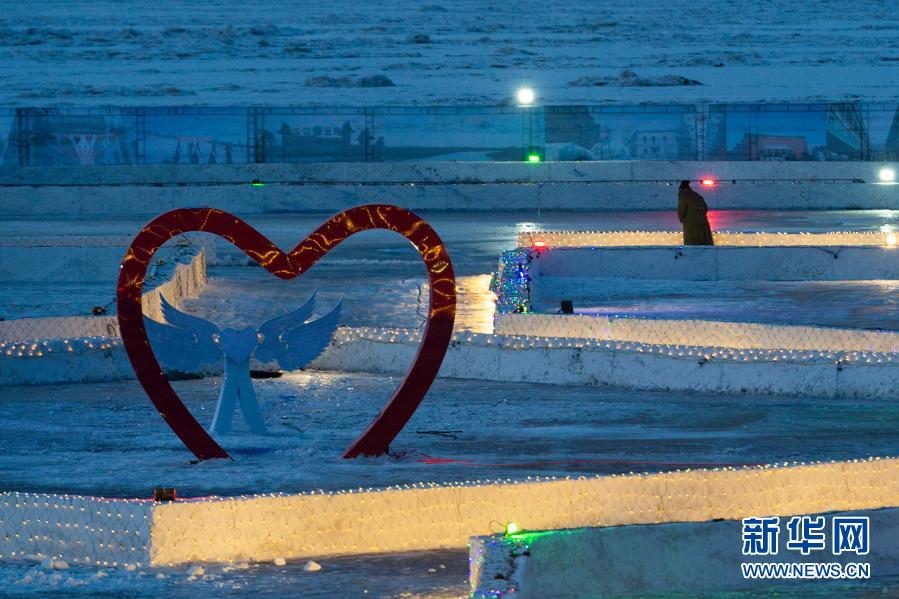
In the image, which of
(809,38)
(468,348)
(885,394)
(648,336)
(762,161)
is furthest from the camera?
(809,38)

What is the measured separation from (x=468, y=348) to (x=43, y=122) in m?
29.5

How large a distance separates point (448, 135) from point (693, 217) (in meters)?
20.7

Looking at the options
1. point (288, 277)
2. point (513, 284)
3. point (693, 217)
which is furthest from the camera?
point (693, 217)

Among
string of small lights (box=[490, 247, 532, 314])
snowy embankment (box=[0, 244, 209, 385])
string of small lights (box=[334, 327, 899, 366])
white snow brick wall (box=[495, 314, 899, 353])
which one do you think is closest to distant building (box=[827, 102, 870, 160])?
string of small lights (box=[490, 247, 532, 314])

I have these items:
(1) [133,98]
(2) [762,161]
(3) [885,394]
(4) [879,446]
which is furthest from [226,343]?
(1) [133,98]

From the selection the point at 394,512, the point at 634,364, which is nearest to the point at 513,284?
the point at 634,364

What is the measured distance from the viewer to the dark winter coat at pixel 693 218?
20984 millimetres

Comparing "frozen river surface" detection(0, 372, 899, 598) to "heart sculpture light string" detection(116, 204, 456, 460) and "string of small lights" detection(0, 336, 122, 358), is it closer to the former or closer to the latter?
"heart sculpture light string" detection(116, 204, 456, 460)

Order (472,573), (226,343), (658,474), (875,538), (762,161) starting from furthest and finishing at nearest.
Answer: (762,161), (226,343), (658,474), (875,538), (472,573)

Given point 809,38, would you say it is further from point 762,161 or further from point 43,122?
point 43,122

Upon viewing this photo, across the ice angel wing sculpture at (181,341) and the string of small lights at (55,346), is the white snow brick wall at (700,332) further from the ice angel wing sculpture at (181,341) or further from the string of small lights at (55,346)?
the ice angel wing sculpture at (181,341)

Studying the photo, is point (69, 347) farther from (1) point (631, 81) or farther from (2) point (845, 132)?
(1) point (631, 81)

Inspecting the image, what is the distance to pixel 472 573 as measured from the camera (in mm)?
6750

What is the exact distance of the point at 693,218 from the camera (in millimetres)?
21031
